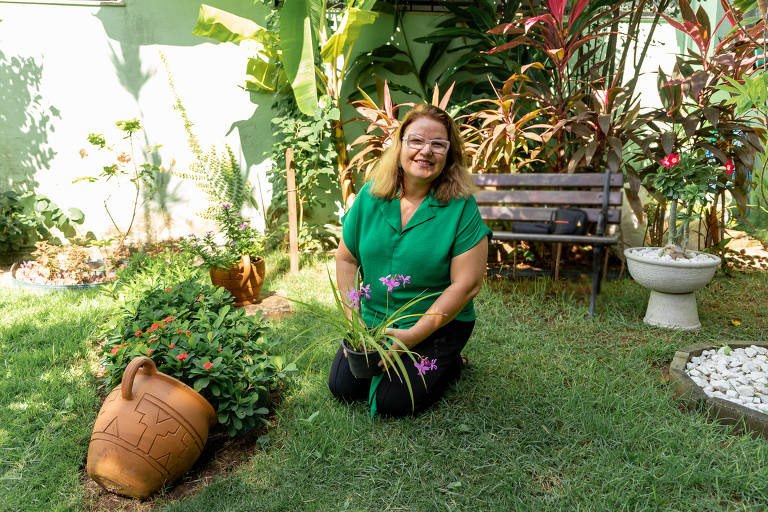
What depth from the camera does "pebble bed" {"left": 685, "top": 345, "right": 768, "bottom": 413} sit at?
7.59 feet

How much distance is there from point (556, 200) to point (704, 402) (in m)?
2.07

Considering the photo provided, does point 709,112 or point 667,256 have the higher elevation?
point 709,112

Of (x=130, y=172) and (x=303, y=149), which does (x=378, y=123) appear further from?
(x=130, y=172)

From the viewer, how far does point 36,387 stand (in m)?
2.57

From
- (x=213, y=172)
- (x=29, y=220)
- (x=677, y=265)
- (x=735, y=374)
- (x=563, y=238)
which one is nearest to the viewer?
(x=735, y=374)

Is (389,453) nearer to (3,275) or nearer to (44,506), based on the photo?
(44,506)

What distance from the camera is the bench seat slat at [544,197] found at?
3.85 meters

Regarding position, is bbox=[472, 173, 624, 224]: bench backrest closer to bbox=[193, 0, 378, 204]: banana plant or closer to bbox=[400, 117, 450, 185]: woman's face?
bbox=[193, 0, 378, 204]: banana plant

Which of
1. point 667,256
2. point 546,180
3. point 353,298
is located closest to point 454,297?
point 353,298

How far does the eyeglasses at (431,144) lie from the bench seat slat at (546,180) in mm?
1738

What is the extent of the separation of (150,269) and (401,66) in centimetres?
331

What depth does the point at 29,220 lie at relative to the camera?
5062 mm

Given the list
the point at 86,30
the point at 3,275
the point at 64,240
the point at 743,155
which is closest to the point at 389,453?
the point at 743,155

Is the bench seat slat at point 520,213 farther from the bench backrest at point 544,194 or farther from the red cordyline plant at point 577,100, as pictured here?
the red cordyline plant at point 577,100
